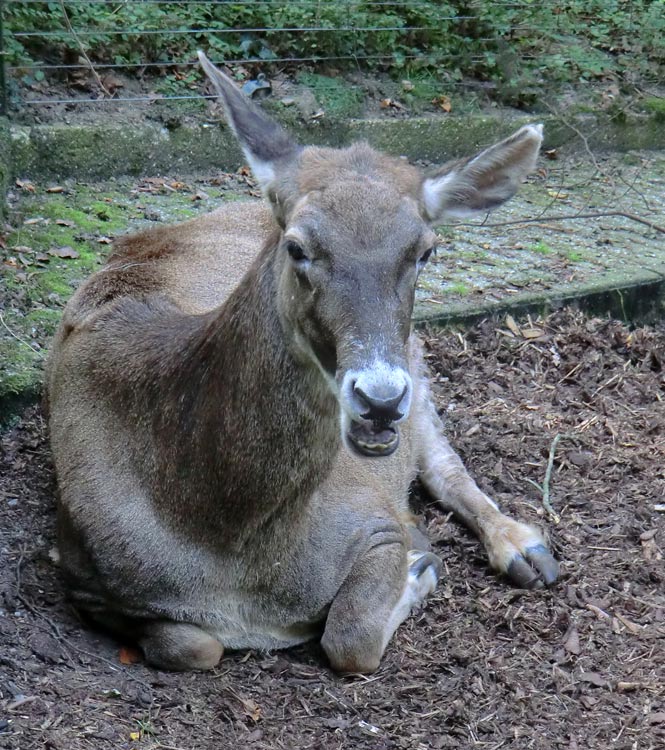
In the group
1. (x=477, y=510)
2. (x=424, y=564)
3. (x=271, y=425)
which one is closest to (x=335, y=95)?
(x=477, y=510)

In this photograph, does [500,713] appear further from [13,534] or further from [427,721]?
[13,534]

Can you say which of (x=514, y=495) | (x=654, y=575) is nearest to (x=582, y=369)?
(x=514, y=495)

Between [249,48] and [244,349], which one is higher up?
[244,349]

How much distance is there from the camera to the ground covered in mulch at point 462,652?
14.1 feet

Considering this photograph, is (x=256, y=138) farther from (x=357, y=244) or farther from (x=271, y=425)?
(x=271, y=425)

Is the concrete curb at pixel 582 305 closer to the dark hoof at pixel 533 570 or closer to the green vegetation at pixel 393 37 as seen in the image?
the dark hoof at pixel 533 570

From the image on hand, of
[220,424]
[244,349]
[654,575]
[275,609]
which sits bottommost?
[654,575]

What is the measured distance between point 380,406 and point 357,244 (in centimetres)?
62

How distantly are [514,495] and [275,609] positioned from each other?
1.95 meters

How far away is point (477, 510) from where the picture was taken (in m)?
5.88

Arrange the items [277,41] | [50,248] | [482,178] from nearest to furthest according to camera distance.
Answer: [482,178], [50,248], [277,41]

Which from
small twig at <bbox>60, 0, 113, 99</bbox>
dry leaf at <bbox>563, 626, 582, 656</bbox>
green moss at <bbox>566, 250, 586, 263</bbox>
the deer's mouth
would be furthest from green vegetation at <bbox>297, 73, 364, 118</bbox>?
the deer's mouth

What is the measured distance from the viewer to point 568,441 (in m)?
6.51

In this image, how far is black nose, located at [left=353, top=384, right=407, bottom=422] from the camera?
3.70m
